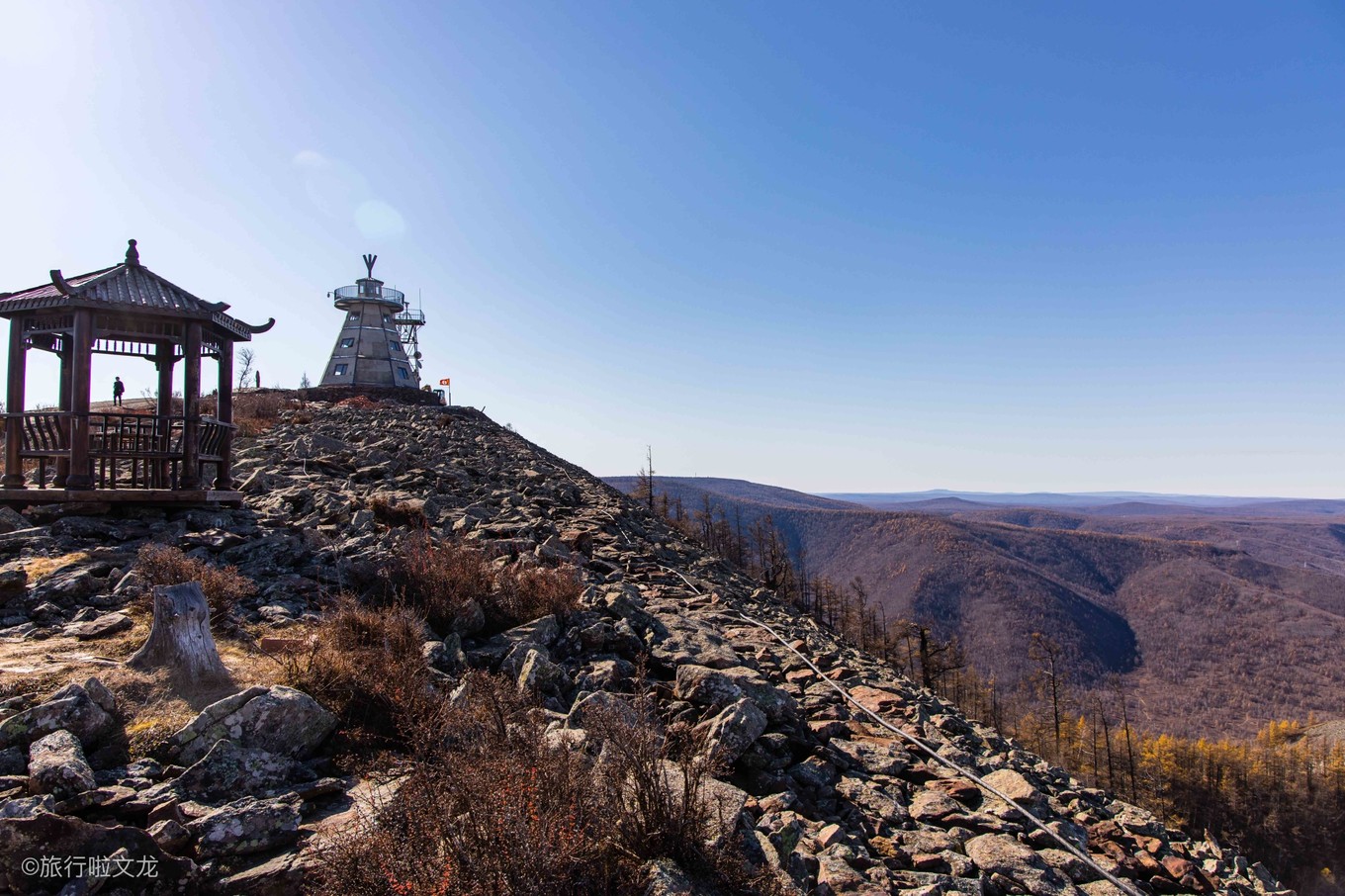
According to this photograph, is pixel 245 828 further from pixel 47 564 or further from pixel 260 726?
pixel 47 564

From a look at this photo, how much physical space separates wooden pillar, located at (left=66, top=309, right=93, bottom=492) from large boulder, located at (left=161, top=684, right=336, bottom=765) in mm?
6978

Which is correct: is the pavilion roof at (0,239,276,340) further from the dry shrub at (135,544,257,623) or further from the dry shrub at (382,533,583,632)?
the dry shrub at (382,533,583,632)

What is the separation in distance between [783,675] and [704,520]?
4168cm

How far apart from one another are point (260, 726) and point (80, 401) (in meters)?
7.82

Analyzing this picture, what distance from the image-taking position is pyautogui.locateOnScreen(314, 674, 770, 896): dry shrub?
260cm

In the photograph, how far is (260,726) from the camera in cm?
414

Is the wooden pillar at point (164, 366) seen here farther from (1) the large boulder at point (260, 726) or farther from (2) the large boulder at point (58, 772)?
(2) the large boulder at point (58, 772)

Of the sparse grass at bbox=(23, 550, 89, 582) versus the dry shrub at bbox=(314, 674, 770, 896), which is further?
the sparse grass at bbox=(23, 550, 89, 582)

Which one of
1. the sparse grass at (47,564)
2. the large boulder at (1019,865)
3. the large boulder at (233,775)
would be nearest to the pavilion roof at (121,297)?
the sparse grass at (47,564)

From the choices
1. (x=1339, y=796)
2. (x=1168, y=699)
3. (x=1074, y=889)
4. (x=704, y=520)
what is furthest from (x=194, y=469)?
(x=1168, y=699)

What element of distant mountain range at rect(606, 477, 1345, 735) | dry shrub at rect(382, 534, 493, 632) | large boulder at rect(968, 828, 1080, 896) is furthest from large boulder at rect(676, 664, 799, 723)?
distant mountain range at rect(606, 477, 1345, 735)

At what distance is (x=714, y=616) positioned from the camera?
30.7 feet

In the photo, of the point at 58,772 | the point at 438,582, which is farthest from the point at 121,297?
the point at 58,772

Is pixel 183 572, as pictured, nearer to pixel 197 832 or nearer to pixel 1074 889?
pixel 197 832
